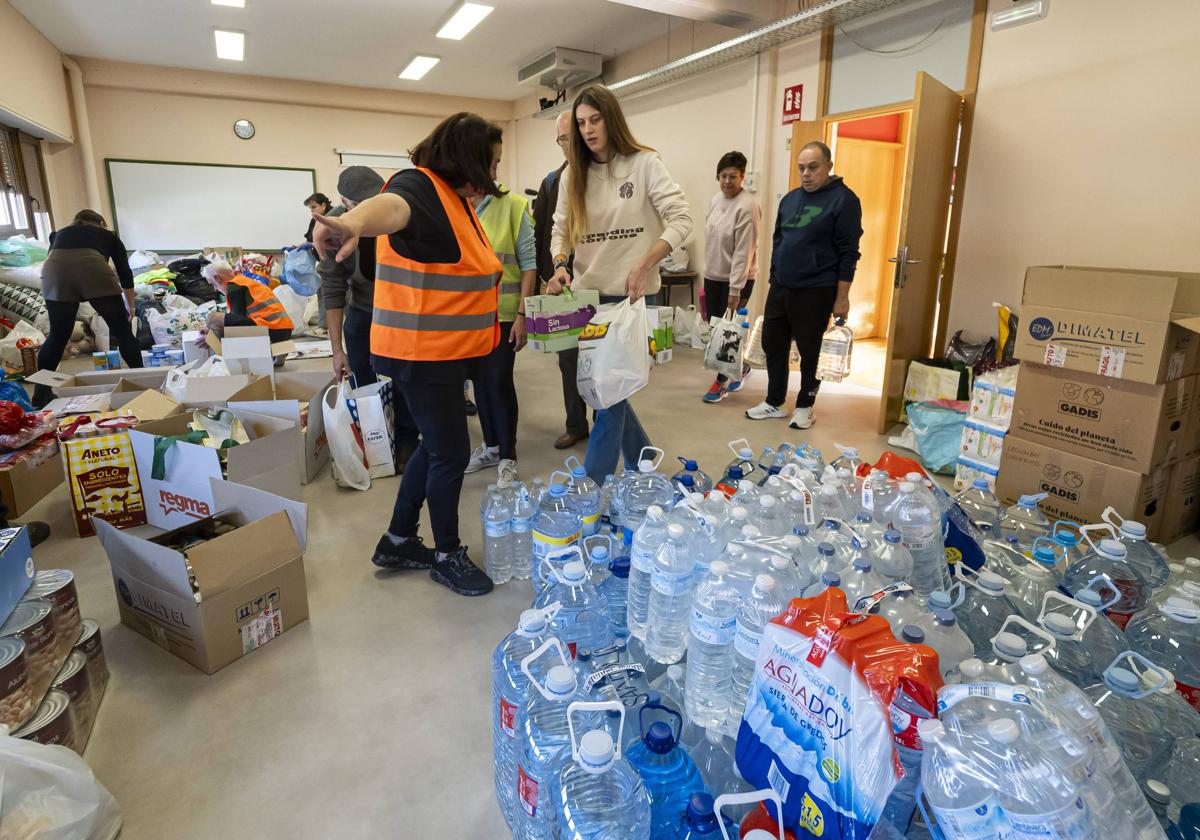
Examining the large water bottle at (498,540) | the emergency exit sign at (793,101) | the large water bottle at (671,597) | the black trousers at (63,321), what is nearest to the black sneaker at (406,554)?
the large water bottle at (498,540)

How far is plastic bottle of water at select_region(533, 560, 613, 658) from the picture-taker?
1426 millimetres

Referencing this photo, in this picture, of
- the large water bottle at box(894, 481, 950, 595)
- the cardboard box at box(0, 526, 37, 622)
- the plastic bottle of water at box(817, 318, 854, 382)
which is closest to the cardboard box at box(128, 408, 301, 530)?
the cardboard box at box(0, 526, 37, 622)

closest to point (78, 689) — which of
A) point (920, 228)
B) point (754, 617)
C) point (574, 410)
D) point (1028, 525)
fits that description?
point (754, 617)

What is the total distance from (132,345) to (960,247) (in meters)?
5.66

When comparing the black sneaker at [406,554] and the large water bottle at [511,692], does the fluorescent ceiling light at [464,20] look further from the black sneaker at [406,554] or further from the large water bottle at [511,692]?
the large water bottle at [511,692]

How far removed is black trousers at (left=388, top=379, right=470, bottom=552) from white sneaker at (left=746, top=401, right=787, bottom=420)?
2395mm

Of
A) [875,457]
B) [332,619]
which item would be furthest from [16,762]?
[875,457]

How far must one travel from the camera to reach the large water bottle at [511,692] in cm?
115

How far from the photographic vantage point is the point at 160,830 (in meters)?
1.33

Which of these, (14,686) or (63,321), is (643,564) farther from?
(63,321)

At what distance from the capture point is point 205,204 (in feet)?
29.7

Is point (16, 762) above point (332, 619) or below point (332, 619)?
above

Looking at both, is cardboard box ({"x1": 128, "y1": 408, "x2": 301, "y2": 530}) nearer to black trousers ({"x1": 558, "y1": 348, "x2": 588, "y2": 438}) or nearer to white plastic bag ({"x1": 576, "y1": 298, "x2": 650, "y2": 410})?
white plastic bag ({"x1": 576, "y1": 298, "x2": 650, "y2": 410})

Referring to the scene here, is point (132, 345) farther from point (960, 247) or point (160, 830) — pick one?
point (960, 247)
